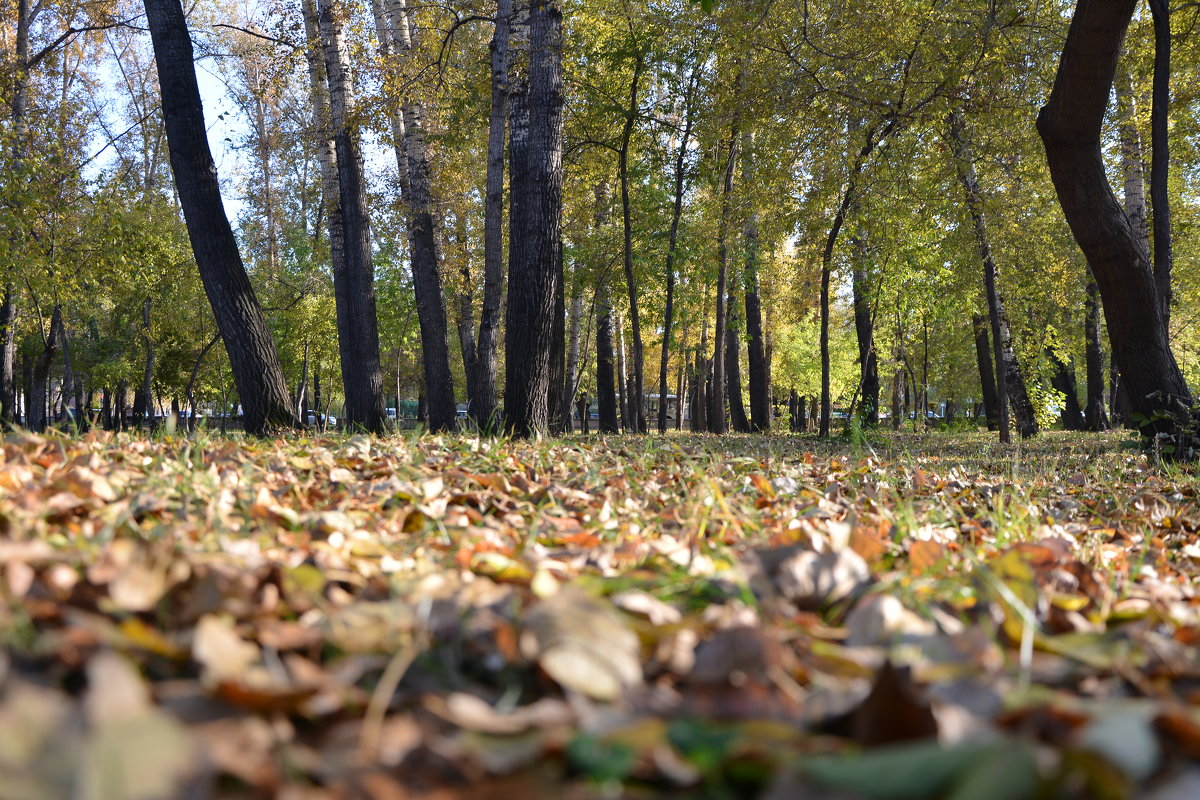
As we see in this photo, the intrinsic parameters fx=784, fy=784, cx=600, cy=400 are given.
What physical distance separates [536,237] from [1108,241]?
16.7 ft

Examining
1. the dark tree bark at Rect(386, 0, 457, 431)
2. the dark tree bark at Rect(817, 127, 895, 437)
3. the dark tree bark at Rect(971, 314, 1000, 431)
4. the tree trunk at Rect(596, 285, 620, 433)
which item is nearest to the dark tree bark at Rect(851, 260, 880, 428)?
the dark tree bark at Rect(817, 127, 895, 437)

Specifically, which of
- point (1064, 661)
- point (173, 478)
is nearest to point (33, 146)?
point (173, 478)

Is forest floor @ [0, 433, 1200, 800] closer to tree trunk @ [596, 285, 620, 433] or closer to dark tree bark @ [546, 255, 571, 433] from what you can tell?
dark tree bark @ [546, 255, 571, 433]

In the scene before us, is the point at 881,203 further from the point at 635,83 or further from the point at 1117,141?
the point at 1117,141

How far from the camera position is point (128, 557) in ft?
4.77

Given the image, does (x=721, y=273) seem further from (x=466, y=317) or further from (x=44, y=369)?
(x=44, y=369)

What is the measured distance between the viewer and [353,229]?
1070 centimetres

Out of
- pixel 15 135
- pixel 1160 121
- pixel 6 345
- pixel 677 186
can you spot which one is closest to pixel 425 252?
pixel 677 186

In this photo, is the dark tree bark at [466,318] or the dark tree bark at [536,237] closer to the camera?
the dark tree bark at [536,237]

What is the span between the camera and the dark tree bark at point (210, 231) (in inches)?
253

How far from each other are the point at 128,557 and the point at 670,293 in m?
15.5

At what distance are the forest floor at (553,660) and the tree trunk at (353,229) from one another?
8.40 metres

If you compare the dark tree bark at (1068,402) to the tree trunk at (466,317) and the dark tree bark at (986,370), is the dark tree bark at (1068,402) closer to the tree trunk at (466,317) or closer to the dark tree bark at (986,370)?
the dark tree bark at (986,370)

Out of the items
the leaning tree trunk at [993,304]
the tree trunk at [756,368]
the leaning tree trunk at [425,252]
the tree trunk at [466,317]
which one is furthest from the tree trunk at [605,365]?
the leaning tree trunk at [993,304]
